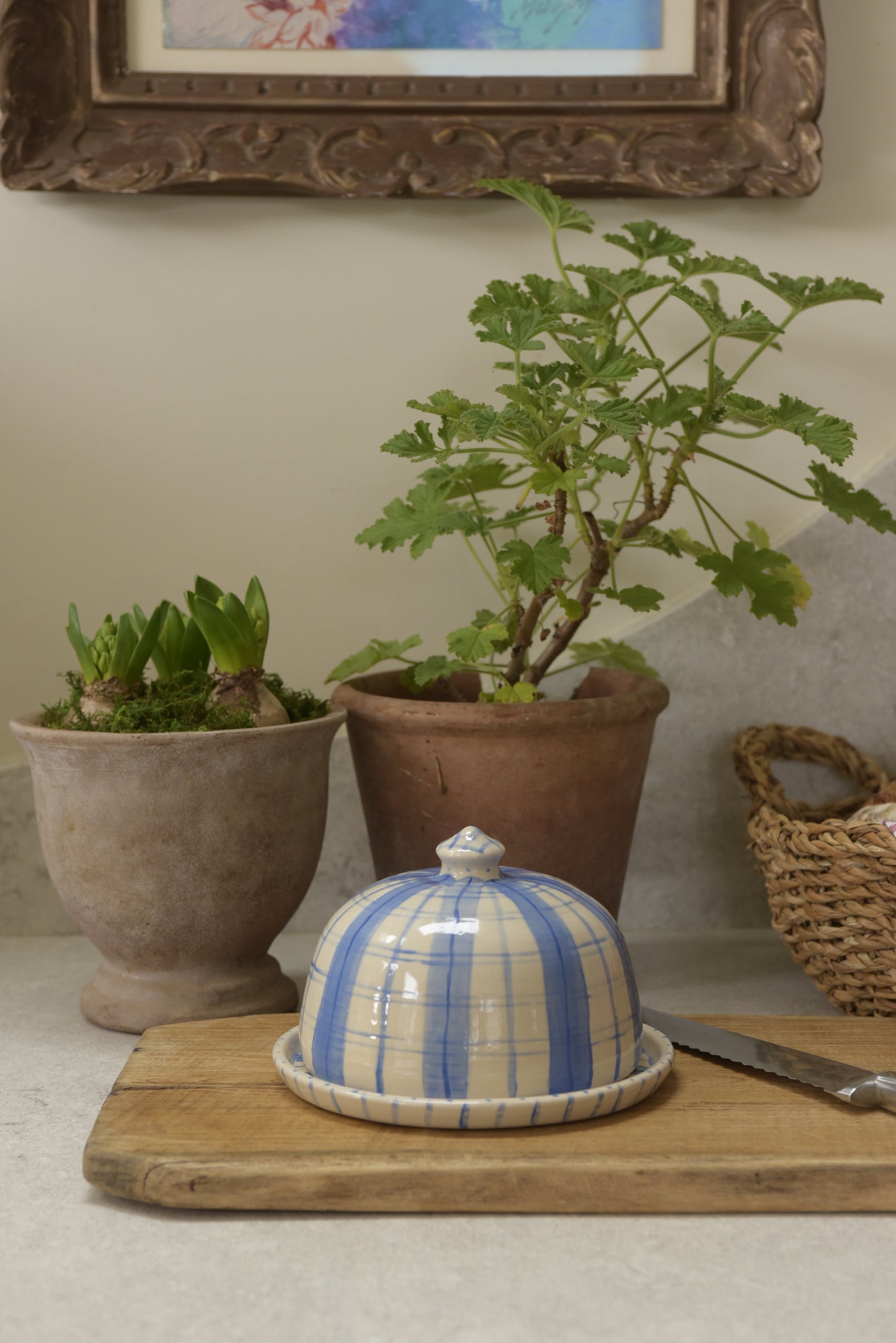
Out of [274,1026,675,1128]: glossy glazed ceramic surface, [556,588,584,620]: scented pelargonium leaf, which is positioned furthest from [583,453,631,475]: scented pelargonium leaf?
[274,1026,675,1128]: glossy glazed ceramic surface

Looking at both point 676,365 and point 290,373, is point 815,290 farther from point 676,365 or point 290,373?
point 290,373

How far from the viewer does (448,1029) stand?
66cm

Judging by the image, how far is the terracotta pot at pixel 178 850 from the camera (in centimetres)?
89

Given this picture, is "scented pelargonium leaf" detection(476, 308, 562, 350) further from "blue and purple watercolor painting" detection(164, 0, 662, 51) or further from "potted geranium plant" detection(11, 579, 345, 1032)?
"blue and purple watercolor painting" detection(164, 0, 662, 51)

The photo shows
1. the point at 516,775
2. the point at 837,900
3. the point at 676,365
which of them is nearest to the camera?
the point at 837,900

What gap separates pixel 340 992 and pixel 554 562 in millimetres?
393

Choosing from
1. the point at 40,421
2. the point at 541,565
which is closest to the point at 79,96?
the point at 40,421

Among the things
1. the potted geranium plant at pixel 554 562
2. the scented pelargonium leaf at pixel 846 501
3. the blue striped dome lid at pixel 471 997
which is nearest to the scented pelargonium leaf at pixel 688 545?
the potted geranium plant at pixel 554 562

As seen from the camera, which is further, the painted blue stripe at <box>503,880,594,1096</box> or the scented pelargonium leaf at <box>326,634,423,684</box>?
the scented pelargonium leaf at <box>326,634,423,684</box>

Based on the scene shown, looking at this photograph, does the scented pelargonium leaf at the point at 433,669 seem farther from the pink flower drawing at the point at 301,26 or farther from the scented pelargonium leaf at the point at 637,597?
the pink flower drawing at the point at 301,26

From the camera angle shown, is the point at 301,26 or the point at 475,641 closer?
the point at 475,641

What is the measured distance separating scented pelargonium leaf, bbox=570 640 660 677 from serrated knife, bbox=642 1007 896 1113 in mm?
383

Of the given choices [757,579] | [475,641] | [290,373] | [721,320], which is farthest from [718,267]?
[290,373]

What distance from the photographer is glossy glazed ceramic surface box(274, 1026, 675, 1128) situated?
0.66 metres
